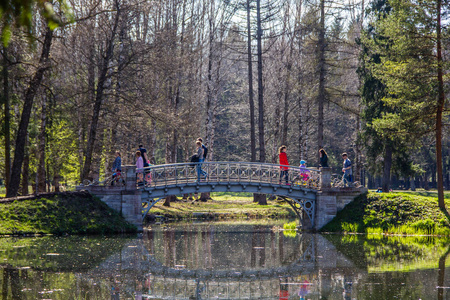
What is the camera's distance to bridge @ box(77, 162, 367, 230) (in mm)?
20578

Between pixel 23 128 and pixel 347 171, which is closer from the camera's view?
pixel 23 128

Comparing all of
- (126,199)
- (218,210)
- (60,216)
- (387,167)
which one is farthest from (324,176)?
(60,216)

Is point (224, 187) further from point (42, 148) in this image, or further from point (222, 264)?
point (42, 148)

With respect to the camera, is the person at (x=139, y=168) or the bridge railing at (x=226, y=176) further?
the bridge railing at (x=226, y=176)

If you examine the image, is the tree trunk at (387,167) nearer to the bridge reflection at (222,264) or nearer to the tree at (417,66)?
the tree at (417,66)

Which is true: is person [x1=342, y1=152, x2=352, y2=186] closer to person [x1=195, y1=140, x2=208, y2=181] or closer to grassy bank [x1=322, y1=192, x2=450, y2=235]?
grassy bank [x1=322, y1=192, x2=450, y2=235]

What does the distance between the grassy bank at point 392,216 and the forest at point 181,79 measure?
1435 millimetres

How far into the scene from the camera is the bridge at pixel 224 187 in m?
20.6

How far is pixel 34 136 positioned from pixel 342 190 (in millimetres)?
15626

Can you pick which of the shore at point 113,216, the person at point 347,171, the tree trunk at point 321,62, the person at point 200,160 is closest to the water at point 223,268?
the shore at point 113,216

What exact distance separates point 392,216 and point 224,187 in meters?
6.80

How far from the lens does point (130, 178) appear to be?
20.5 metres

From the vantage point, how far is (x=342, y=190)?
21.9 meters

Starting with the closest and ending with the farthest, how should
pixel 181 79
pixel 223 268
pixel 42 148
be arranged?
pixel 223 268 → pixel 42 148 → pixel 181 79
